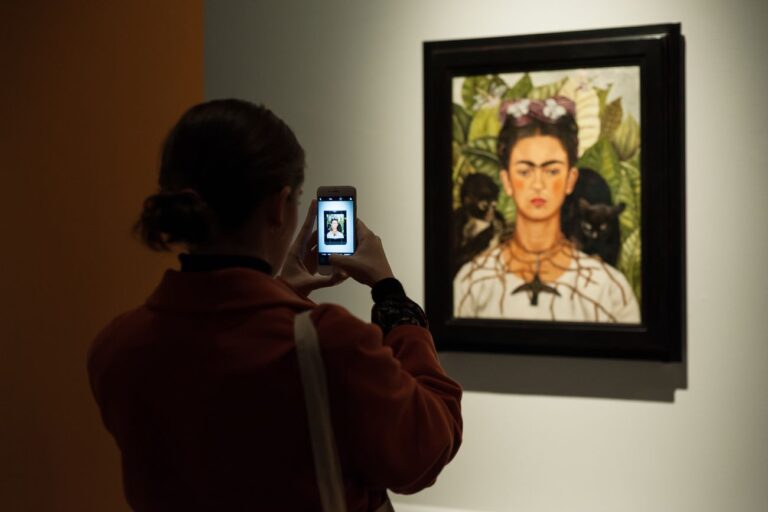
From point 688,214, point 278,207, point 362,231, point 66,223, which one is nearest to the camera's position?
point 278,207

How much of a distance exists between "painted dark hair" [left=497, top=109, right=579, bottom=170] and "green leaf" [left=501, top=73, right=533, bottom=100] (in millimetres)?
56

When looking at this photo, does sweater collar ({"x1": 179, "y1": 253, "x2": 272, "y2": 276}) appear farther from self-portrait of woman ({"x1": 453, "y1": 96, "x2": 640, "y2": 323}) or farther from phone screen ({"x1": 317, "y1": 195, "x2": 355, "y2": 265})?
self-portrait of woman ({"x1": 453, "y1": 96, "x2": 640, "y2": 323})

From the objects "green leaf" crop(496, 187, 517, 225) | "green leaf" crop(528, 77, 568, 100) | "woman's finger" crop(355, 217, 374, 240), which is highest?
"green leaf" crop(528, 77, 568, 100)

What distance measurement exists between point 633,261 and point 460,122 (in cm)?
59

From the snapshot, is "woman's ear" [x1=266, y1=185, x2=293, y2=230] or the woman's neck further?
the woman's neck

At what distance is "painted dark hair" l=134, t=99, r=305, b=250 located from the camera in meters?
1.02

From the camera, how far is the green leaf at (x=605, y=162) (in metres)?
2.23

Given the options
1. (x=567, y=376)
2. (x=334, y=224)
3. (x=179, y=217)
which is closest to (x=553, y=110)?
(x=567, y=376)

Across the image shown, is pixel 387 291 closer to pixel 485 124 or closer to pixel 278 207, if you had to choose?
pixel 278 207

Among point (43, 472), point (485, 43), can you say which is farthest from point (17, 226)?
point (485, 43)

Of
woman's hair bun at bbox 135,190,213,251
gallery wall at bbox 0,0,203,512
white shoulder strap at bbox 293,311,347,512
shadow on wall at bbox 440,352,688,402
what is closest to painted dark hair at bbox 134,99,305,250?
woman's hair bun at bbox 135,190,213,251

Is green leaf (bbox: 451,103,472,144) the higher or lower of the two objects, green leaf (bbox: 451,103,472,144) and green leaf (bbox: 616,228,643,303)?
the higher

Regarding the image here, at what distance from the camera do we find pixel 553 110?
2277mm

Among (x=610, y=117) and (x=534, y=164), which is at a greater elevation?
(x=610, y=117)
